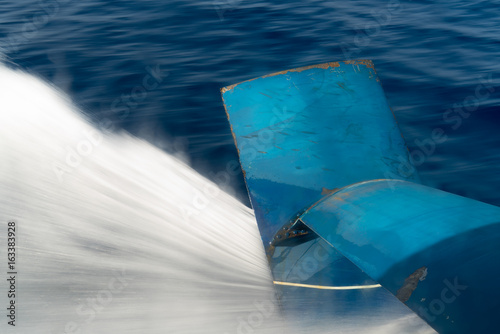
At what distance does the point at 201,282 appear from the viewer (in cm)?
355

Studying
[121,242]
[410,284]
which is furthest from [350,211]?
[121,242]

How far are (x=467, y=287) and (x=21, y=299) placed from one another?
9.35 ft

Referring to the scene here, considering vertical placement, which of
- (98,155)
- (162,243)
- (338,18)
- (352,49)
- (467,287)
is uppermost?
(338,18)

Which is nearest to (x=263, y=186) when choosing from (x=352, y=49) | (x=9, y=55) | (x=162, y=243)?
(x=162, y=243)

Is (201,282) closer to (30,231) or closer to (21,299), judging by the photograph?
(21,299)

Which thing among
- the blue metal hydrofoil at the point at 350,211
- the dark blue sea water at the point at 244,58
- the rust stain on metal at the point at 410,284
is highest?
the dark blue sea water at the point at 244,58

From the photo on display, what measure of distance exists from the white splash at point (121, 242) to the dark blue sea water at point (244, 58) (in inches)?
20.0

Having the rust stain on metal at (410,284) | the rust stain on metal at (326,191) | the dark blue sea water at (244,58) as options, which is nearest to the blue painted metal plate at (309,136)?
the rust stain on metal at (326,191)

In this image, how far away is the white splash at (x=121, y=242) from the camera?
129 inches

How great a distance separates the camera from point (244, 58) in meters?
7.25

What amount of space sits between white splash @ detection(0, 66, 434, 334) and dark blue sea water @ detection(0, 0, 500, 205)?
1.67ft

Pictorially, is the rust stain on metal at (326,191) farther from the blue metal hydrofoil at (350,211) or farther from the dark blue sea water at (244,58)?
the dark blue sea water at (244,58)

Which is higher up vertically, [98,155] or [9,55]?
[9,55]

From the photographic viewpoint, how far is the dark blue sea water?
529cm
